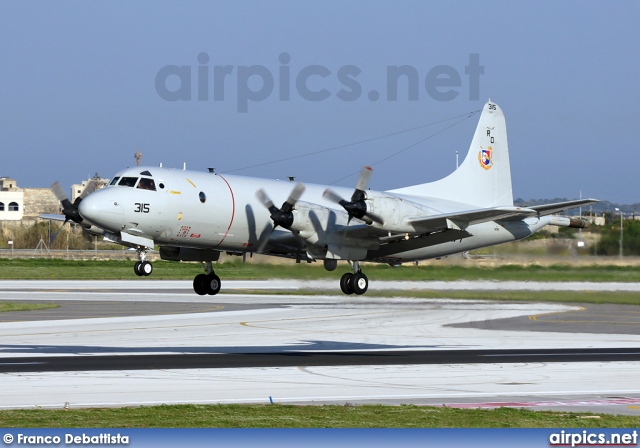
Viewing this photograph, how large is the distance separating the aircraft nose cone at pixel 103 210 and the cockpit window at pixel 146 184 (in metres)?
1.19

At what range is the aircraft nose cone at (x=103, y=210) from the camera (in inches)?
1300

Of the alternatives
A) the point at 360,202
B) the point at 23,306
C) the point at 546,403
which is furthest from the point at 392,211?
the point at 23,306

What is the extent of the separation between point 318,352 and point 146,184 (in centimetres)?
898

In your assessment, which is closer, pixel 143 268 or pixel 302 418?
pixel 302 418

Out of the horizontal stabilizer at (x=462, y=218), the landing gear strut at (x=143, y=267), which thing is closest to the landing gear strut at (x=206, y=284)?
the landing gear strut at (x=143, y=267)

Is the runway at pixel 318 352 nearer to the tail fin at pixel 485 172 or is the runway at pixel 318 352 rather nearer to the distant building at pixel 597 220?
the distant building at pixel 597 220

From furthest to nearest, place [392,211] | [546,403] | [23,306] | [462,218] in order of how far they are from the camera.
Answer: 1. [23,306]
2. [462,218]
3. [392,211]
4. [546,403]

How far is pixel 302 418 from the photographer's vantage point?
20.3 meters

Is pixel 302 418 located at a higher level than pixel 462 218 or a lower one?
lower

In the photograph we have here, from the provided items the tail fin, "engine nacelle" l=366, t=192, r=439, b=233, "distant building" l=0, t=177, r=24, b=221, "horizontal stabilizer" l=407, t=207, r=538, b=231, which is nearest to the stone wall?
"distant building" l=0, t=177, r=24, b=221

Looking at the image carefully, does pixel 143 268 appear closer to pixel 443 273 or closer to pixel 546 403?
pixel 546 403

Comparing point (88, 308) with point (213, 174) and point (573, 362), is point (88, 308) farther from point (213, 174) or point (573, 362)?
point (573, 362)

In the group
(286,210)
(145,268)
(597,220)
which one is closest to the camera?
(145,268)

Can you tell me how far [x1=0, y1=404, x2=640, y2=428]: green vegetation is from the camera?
19562 mm
